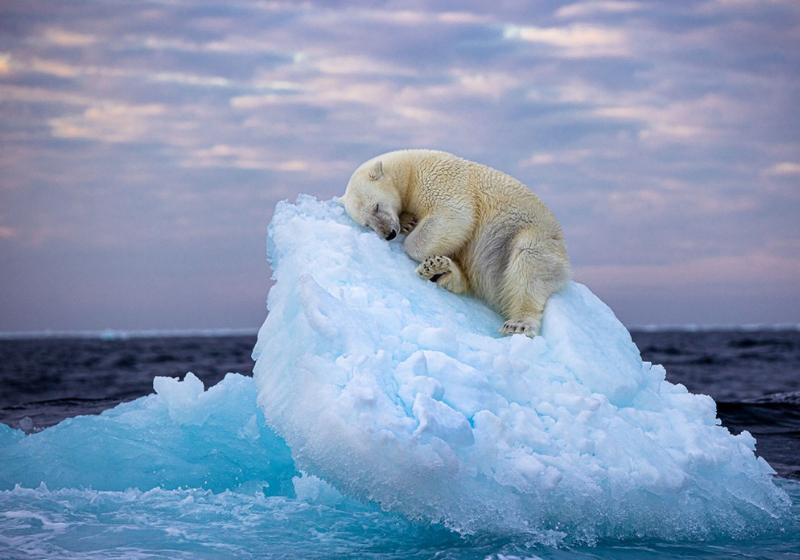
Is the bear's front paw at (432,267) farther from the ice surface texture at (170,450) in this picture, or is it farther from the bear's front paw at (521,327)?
the ice surface texture at (170,450)

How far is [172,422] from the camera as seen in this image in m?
6.21


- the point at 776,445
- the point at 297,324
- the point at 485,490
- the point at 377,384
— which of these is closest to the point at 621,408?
the point at 485,490

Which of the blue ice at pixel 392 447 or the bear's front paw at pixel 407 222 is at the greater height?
the bear's front paw at pixel 407 222

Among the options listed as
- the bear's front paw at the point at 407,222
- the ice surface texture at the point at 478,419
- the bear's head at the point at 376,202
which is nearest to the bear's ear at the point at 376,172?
the bear's head at the point at 376,202

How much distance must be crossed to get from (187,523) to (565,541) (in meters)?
2.39

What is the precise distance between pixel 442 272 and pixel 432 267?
96 mm

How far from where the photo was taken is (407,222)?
20.3 feet

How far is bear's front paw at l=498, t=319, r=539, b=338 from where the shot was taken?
5.29 meters

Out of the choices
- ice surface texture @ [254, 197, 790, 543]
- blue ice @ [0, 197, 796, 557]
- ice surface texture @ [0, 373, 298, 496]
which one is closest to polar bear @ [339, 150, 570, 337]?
blue ice @ [0, 197, 796, 557]

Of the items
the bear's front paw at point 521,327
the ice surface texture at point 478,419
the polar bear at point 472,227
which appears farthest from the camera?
the polar bear at point 472,227

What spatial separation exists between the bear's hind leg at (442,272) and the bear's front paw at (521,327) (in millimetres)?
535

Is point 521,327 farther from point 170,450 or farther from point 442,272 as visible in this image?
point 170,450

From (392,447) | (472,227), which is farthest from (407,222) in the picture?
(392,447)

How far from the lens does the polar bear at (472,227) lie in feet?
18.5
